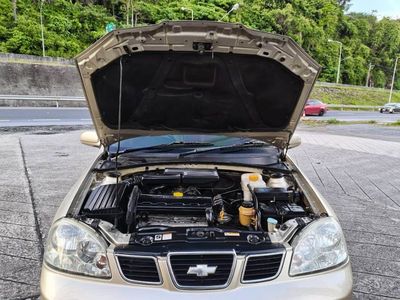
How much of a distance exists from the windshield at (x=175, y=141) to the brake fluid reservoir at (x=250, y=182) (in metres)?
0.47

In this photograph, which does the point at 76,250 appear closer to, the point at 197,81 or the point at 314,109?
the point at 197,81

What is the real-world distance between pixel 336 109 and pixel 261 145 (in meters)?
33.2

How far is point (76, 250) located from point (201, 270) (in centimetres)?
67

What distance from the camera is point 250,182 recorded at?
269 cm

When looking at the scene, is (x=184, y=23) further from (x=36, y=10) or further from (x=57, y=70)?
(x=36, y=10)

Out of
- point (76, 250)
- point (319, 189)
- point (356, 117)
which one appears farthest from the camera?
point (356, 117)

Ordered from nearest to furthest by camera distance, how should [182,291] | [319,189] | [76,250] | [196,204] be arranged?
[182,291] → [76,250] → [196,204] → [319,189]

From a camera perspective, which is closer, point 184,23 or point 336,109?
point 184,23

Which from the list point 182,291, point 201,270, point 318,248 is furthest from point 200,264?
point 318,248

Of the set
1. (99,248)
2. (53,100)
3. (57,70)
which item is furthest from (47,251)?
(57,70)

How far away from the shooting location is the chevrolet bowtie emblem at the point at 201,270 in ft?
5.62

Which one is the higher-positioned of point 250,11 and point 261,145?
point 250,11

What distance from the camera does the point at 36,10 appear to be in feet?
105

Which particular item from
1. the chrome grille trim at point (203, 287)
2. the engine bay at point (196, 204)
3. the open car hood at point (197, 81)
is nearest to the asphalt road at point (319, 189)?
the engine bay at point (196, 204)
